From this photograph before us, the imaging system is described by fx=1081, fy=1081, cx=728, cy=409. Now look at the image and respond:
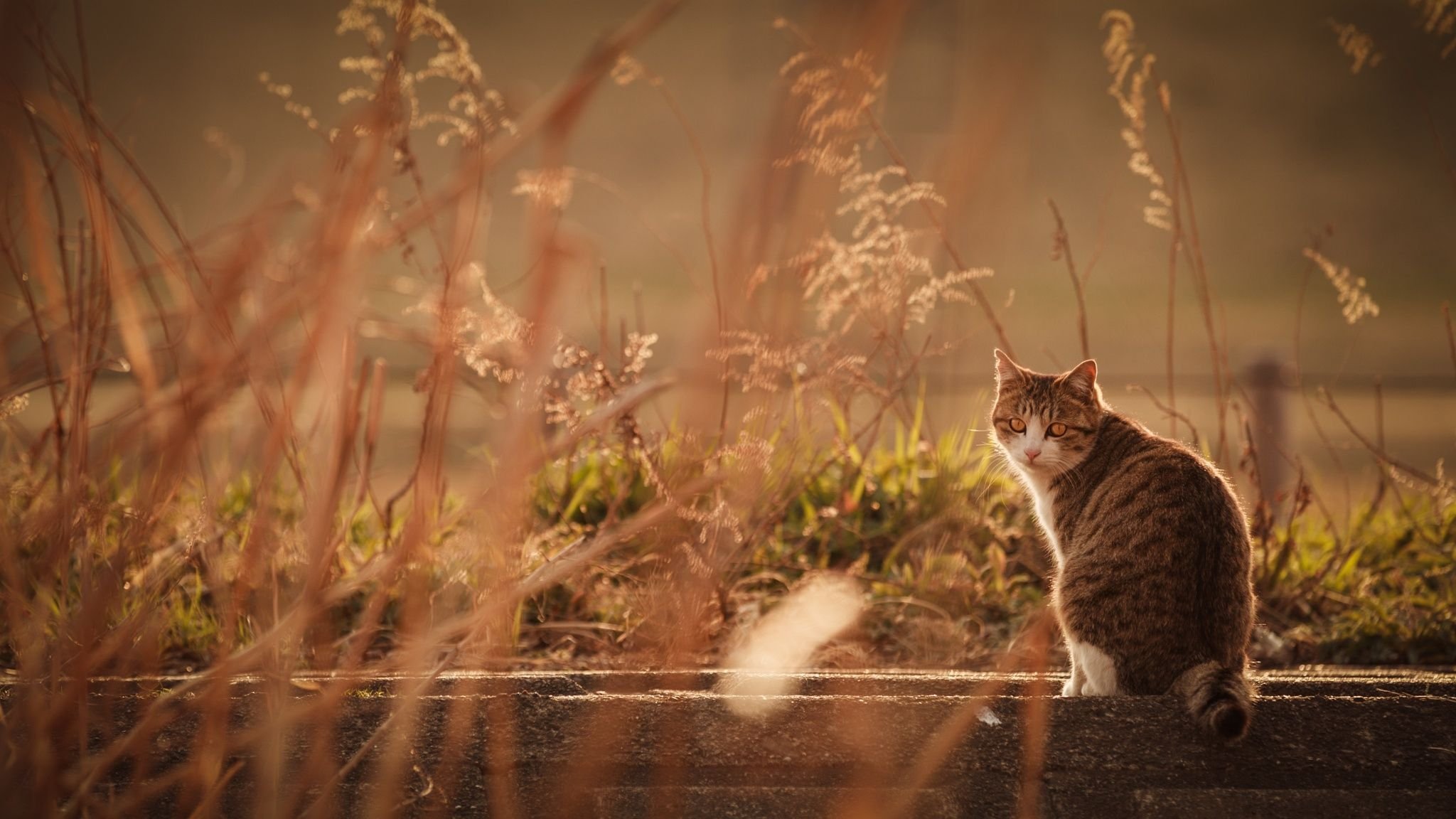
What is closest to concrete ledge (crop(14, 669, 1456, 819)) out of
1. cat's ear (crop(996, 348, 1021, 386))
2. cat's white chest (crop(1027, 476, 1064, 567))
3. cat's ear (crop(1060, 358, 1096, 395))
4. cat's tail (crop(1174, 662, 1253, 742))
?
cat's tail (crop(1174, 662, 1253, 742))

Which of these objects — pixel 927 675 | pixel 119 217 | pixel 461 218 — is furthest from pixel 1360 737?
pixel 119 217

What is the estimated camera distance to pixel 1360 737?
6.44ft

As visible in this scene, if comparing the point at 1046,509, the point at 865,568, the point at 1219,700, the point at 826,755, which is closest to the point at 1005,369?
the point at 1046,509

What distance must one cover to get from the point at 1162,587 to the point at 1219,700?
331 mm

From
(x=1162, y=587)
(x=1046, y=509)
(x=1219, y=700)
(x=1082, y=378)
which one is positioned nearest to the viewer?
(x=1219, y=700)

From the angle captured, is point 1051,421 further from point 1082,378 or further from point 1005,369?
point 1005,369

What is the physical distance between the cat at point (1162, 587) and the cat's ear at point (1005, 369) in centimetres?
53

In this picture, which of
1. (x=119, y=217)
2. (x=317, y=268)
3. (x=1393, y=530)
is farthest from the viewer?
(x=1393, y=530)

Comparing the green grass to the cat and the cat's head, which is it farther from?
the cat

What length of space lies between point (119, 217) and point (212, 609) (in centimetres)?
184

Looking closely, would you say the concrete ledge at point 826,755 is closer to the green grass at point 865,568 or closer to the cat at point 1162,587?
the cat at point 1162,587

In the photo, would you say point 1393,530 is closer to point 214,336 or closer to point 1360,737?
point 1360,737

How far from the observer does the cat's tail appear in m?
1.80

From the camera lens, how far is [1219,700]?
185 centimetres
